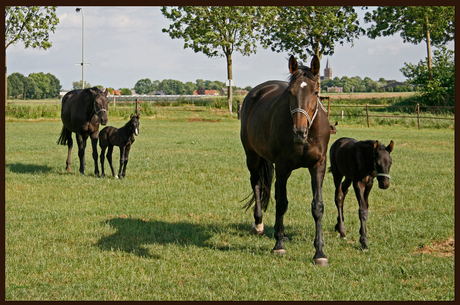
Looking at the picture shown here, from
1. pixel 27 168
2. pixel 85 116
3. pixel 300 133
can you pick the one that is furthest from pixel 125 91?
pixel 300 133

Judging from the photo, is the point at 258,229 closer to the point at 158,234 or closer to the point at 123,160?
the point at 158,234

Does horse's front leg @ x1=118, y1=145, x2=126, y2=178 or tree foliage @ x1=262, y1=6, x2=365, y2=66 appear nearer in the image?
horse's front leg @ x1=118, y1=145, x2=126, y2=178

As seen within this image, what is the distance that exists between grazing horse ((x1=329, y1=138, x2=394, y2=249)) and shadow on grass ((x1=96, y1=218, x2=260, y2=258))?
1719 mm

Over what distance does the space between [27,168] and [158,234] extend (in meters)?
7.55

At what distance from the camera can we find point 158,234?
20.8 ft

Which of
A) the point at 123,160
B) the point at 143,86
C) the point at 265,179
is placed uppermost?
the point at 143,86

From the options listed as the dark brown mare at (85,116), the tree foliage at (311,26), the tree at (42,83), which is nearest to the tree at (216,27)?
the tree foliage at (311,26)

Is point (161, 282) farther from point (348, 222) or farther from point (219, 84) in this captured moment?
point (219, 84)

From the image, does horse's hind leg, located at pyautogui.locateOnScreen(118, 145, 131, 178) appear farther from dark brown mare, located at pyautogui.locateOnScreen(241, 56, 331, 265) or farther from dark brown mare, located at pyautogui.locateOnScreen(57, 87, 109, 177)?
dark brown mare, located at pyautogui.locateOnScreen(241, 56, 331, 265)

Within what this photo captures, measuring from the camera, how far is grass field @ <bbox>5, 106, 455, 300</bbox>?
434cm

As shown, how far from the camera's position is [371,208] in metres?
7.83

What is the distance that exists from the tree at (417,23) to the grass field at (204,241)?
3467 cm

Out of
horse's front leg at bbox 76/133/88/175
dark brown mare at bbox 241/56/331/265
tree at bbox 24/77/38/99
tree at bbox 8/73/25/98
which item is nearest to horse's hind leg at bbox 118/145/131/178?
horse's front leg at bbox 76/133/88/175

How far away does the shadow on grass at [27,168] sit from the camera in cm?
1153
